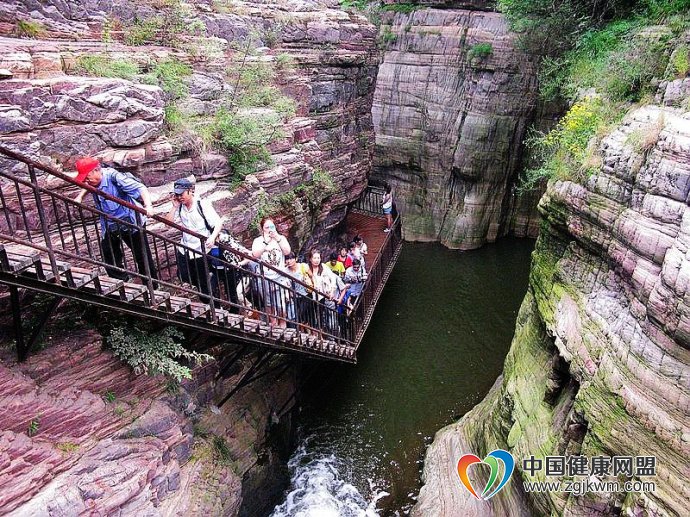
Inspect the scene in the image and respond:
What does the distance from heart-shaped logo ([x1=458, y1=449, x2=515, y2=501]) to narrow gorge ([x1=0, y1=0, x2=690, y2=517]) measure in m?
0.16

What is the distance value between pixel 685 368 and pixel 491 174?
15.8 m

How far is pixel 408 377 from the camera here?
12750mm

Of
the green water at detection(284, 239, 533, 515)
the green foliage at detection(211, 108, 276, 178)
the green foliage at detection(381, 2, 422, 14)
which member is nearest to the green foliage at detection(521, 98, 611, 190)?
the green foliage at detection(211, 108, 276, 178)

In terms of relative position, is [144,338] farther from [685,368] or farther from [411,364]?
[411,364]

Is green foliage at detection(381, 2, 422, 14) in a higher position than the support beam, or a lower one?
higher

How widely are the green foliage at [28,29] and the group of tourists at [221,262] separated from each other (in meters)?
3.25

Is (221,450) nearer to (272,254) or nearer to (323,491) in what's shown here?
(323,491)

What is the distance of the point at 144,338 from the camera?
6.69 m

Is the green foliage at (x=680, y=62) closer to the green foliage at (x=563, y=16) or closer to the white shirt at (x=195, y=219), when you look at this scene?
the green foliage at (x=563, y=16)

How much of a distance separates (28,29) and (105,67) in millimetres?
1343

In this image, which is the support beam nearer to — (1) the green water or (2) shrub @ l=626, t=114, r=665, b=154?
(1) the green water

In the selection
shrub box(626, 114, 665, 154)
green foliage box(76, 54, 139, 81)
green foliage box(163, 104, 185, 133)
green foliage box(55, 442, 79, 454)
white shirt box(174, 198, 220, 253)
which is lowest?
green foliage box(55, 442, 79, 454)

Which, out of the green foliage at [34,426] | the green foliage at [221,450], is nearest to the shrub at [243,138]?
the green foliage at [221,450]

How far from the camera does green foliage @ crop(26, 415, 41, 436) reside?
18.0 feet
